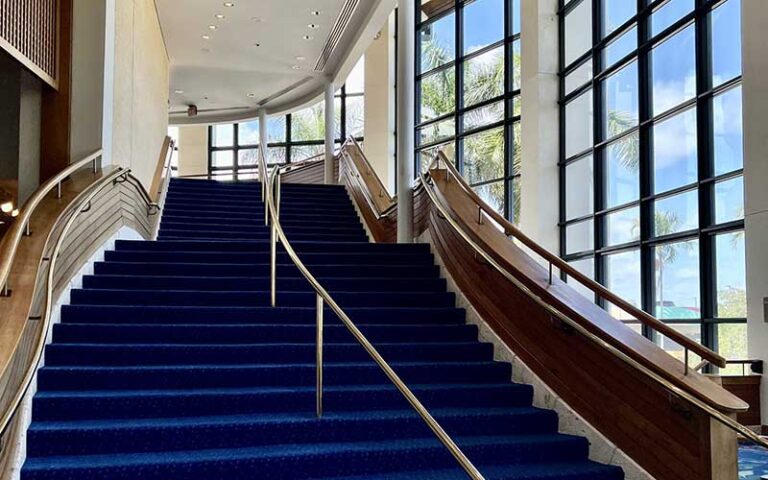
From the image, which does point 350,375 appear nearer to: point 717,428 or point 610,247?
point 717,428

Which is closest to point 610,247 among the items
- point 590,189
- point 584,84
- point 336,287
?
point 590,189

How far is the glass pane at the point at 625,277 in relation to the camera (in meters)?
8.77

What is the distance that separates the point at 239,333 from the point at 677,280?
17.4ft

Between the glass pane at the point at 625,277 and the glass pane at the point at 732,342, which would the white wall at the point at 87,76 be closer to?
the glass pane at the point at 625,277

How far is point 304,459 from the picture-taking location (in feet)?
12.1

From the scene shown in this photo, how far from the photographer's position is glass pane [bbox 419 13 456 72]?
45.5 ft

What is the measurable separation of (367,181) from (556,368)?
21.1ft

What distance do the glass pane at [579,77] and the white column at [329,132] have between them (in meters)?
5.37

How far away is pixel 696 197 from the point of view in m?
7.65

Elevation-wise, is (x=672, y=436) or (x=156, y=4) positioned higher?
(x=156, y=4)

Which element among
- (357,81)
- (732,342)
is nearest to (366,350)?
(732,342)

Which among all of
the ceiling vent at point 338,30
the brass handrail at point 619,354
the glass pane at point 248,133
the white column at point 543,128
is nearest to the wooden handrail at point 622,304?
the brass handrail at point 619,354

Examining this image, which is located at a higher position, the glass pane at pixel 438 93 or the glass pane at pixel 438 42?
the glass pane at pixel 438 42

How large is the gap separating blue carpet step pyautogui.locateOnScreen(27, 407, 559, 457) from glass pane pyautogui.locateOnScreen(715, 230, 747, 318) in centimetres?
375
